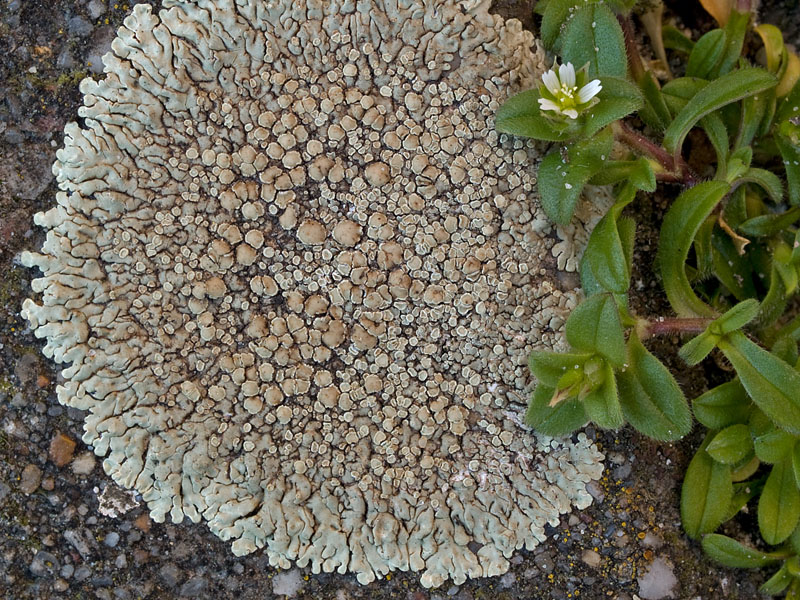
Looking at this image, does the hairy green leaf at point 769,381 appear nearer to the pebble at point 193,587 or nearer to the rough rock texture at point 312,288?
the rough rock texture at point 312,288

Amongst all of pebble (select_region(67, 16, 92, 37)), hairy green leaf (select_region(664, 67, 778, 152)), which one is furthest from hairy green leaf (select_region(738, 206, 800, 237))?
pebble (select_region(67, 16, 92, 37))

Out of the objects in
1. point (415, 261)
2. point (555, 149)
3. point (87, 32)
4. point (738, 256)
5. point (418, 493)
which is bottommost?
point (418, 493)

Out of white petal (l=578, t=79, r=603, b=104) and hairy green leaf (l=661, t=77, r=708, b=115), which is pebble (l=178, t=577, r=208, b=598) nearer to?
white petal (l=578, t=79, r=603, b=104)

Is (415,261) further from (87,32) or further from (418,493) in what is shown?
(87,32)

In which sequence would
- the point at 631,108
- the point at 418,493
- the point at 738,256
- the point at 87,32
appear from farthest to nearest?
1. the point at 738,256
2. the point at 87,32
3. the point at 418,493
4. the point at 631,108

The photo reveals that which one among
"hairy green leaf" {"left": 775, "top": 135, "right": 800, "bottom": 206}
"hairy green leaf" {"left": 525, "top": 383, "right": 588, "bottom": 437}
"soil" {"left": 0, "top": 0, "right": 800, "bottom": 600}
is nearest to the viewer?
"hairy green leaf" {"left": 525, "top": 383, "right": 588, "bottom": 437}

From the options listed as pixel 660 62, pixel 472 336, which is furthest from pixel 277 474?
pixel 660 62
